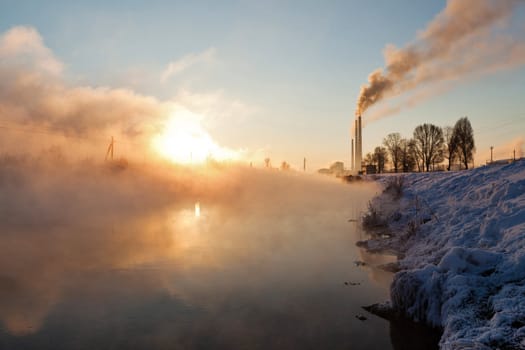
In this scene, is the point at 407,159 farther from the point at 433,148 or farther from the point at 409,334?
the point at 409,334

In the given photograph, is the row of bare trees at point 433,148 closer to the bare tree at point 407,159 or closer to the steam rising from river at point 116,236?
the bare tree at point 407,159

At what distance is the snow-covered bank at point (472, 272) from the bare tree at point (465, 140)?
62794 mm

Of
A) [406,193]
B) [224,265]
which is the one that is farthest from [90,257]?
[406,193]

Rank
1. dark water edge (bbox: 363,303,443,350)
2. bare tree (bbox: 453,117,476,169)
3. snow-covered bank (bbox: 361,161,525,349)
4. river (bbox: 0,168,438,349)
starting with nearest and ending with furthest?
1. snow-covered bank (bbox: 361,161,525,349)
2. dark water edge (bbox: 363,303,443,350)
3. river (bbox: 0,168,438,349)
4. bare tree (bbox: 453,117,476,169)

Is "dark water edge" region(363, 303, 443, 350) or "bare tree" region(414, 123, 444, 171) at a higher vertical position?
"bare tree" region(414, 123, 444, 171)

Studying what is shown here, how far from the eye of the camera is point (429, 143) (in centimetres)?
7675

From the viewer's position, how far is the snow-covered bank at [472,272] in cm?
642

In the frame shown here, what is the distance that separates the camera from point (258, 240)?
20.1m

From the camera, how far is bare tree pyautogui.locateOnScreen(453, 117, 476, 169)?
71812 mm

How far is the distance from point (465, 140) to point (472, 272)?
2921 inches

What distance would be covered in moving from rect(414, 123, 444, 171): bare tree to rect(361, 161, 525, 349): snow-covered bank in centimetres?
6447

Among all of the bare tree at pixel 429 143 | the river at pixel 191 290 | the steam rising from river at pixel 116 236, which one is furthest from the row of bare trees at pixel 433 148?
the river at pixel 191 290

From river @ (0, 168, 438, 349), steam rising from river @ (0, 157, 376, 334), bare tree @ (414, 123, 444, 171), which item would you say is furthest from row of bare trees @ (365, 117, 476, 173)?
river @ (0, 168, 438, 349)

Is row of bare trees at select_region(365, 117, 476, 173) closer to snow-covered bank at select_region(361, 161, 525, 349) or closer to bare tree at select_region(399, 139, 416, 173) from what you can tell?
bare tree at select_region(399, 139, 416, 173)
